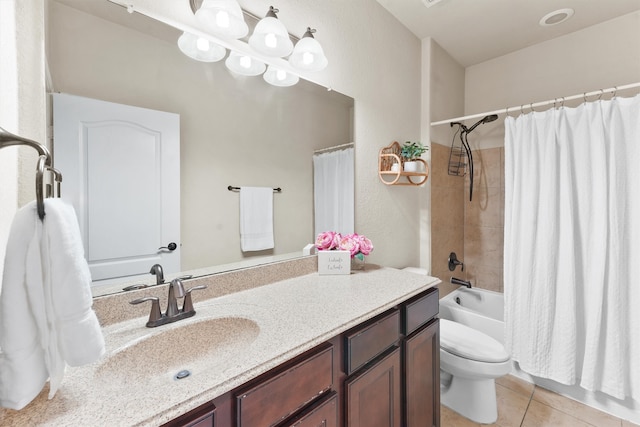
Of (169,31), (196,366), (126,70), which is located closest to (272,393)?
(196,366)

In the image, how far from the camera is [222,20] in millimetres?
1103

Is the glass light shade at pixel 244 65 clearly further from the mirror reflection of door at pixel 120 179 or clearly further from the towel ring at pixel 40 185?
the towel ring at pixel 40 185

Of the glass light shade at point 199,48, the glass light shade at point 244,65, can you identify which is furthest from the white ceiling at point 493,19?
the glass light shade at point 199,48

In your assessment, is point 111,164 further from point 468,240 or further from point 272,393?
point 468,240

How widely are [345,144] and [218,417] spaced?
1398 millimetres

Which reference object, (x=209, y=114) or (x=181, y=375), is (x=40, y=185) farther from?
(x=209, y=114)

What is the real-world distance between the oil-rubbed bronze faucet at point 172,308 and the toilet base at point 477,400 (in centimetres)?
166

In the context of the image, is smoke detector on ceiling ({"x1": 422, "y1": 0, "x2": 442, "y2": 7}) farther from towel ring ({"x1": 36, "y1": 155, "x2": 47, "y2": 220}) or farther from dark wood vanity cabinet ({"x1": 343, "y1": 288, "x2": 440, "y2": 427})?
towel ring ({"x1": 36, "y1": 155, "x2": 47, "y2": 220})

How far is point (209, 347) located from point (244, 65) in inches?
45.3

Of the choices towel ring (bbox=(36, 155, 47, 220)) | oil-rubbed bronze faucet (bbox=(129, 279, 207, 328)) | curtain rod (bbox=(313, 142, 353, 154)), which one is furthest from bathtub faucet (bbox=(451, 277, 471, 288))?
towel ring (bbox=(36, 155, 47, 220))

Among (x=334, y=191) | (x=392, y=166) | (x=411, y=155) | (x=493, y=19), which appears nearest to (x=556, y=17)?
(x=493, y=19)

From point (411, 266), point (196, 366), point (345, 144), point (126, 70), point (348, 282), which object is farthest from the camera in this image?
point (411, 266)

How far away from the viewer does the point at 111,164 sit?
0.94m

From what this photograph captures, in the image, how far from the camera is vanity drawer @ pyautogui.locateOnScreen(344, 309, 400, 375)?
36.6 inches
